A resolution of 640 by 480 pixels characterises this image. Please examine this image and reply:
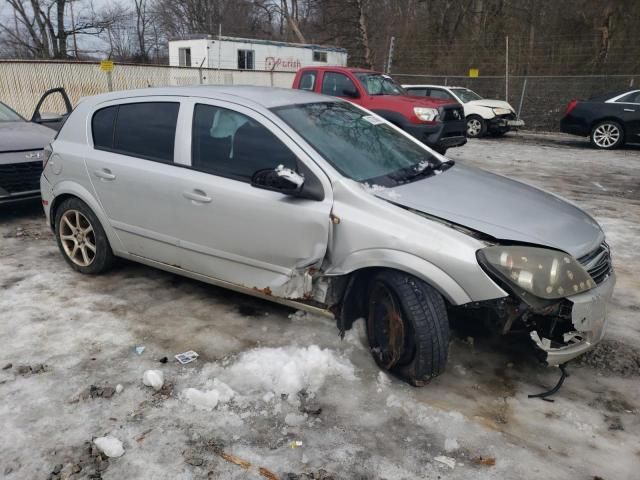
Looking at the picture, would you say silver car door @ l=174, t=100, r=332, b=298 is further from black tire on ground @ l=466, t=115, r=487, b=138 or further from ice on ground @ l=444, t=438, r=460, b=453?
black tire on ground @ l=466, t=115, r=487, b=138

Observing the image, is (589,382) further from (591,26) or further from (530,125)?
(591,26)

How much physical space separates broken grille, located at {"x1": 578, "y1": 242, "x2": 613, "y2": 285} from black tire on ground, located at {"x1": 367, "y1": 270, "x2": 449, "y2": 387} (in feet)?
2.78

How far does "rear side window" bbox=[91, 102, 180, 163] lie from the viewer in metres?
3.97

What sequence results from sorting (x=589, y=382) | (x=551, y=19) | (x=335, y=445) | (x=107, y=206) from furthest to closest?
1. (x=551, y=19)
2. (x=107, y=206)
3. (x=589, y=382)
4. (x=335, y=445)

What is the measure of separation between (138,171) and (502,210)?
101 inches

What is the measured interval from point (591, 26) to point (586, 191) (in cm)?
1293

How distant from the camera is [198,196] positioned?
3680 millimetres

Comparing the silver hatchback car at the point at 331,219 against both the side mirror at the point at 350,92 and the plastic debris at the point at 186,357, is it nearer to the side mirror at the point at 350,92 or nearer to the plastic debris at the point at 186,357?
the plastic debris at the point at 186,357

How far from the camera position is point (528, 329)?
9.57ft

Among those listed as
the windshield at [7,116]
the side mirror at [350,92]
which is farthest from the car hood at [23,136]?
the side mirror at [350,92]

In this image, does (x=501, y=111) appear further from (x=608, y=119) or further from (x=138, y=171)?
(x=138, y=171)

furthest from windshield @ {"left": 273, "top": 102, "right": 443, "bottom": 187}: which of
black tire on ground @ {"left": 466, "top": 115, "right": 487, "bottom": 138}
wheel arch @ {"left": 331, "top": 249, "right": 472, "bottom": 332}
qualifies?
black tire on ground @ {"left": 466, "top": 115, "right": 487, "bottom": 138}

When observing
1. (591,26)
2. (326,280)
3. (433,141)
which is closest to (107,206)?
(326,280)

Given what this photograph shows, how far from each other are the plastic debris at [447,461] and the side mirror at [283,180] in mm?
1617
